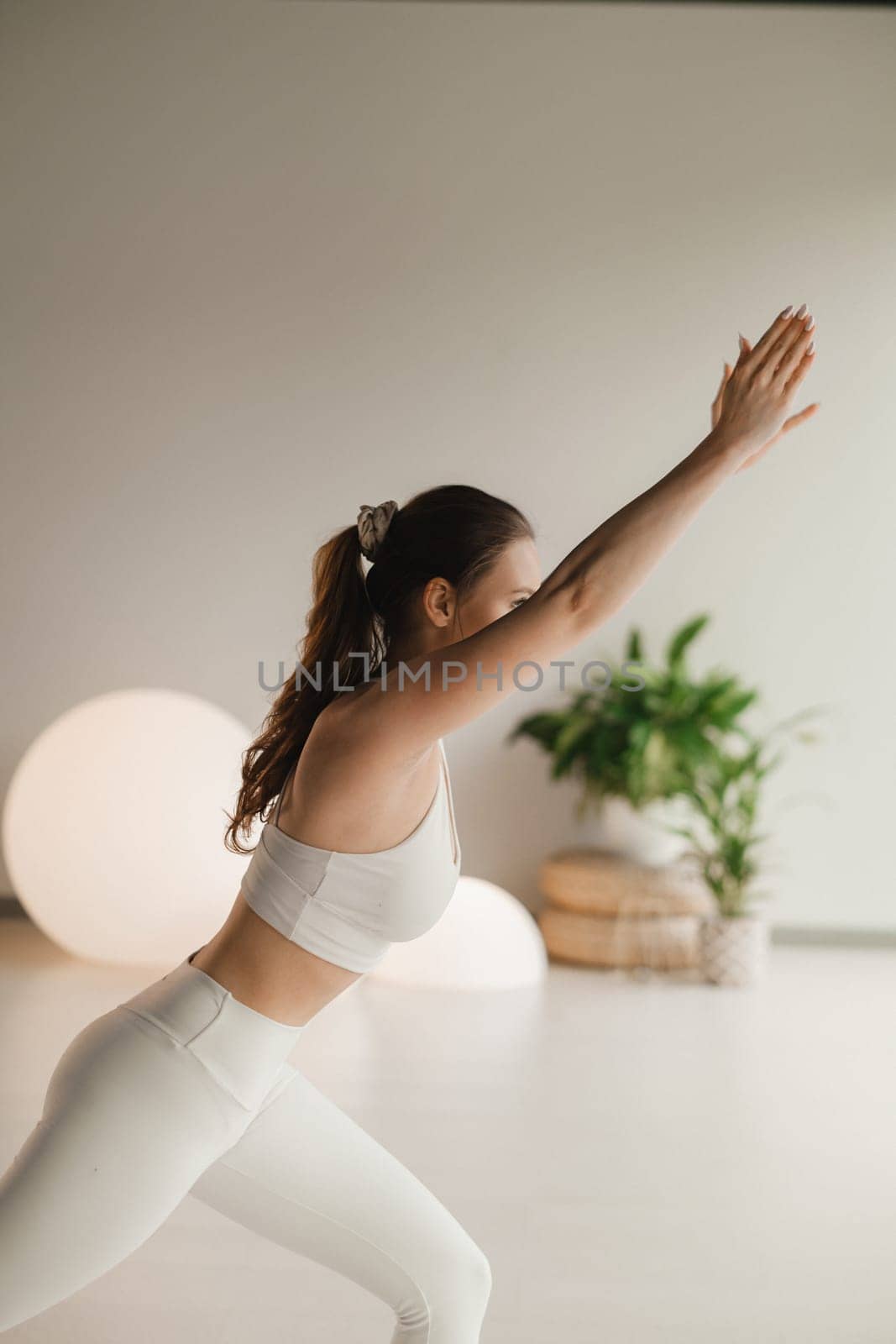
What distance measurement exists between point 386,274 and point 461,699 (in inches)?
142

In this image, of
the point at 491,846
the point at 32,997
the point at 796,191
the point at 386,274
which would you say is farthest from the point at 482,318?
the point at 32,997

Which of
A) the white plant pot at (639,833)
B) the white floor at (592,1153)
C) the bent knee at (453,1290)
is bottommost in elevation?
the white floor at (592,1153)

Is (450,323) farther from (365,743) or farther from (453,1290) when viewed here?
(453,1290)

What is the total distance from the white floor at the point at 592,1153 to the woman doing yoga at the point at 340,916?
0.64 metres

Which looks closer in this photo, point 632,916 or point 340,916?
point 340,916

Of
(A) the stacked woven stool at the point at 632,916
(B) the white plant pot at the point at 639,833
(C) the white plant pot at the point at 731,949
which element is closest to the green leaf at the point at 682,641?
(B) the white plant pot at the point at 639,833

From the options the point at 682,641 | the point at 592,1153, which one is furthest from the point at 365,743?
the point at 682,641

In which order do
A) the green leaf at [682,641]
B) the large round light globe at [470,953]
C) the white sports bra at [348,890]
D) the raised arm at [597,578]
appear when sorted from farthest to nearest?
the green leaf at [682,641]
the large round light globe at [470,953]
the white sports bra at [348,890]
the raised arm at [597,578]

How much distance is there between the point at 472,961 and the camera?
3738mm

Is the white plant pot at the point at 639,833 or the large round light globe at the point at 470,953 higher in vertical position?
the white plant pot at the point at 639,833

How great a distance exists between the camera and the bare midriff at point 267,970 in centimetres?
127

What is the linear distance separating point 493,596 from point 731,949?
9.20 feet

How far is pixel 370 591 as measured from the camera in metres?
1.46

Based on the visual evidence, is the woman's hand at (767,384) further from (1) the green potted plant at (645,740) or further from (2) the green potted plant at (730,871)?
(2) the green potted plant at (730,871)
